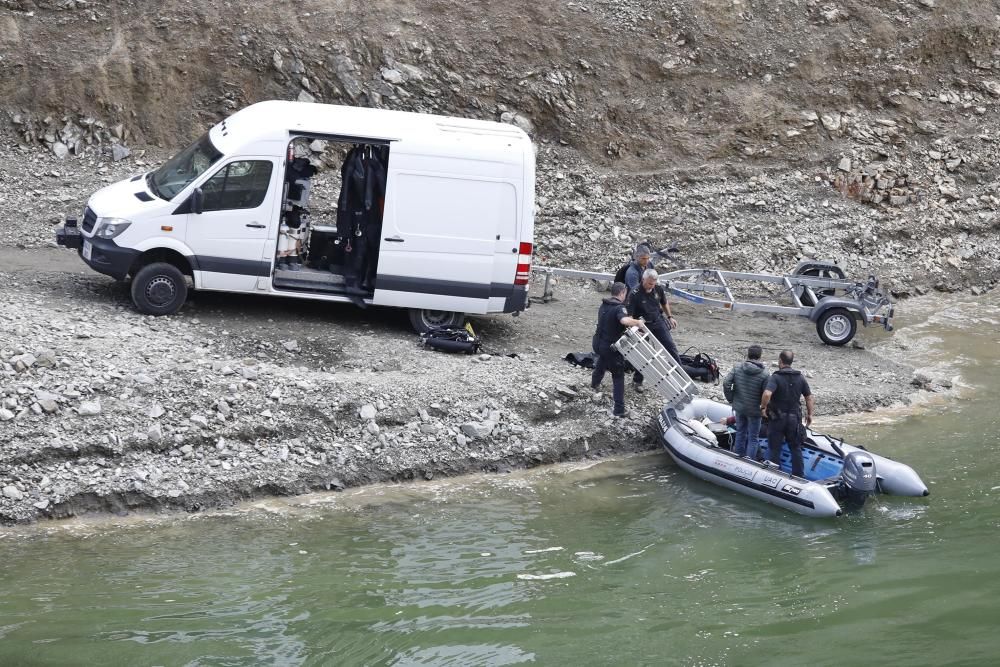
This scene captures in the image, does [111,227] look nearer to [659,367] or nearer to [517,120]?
[659,367]

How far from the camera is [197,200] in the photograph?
42.1 feet

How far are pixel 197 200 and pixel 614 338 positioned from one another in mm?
5155

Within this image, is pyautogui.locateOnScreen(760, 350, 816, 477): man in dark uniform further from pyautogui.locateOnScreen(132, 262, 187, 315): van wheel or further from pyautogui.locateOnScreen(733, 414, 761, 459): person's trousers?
pyautogui.locateOnScreen(132, 262, 187, 315): van wheel

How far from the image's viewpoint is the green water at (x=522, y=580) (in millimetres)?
8453

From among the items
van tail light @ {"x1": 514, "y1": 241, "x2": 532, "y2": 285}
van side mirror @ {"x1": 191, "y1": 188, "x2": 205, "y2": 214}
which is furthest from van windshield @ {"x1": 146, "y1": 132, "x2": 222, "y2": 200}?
van tail light @ {"x1": 514, "y1": 241, "x2": 532, "y2": 285}

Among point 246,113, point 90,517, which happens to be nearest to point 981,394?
point 246,113

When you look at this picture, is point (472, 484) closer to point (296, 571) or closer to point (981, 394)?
point (296, 571)

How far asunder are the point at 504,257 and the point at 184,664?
22.4ft

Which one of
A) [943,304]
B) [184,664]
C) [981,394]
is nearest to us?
[184,664]

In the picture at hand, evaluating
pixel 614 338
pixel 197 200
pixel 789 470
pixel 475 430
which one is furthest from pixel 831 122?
pixel 197 200

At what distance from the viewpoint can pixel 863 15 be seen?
21922 millimetres

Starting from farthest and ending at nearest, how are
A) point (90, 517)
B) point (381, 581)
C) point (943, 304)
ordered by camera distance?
1. point (943, 304)
2. point (90, 517)
3. point (381, 581)

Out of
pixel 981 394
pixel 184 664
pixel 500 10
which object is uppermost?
pixel 500 10

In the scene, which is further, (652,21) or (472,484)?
(652,21)
